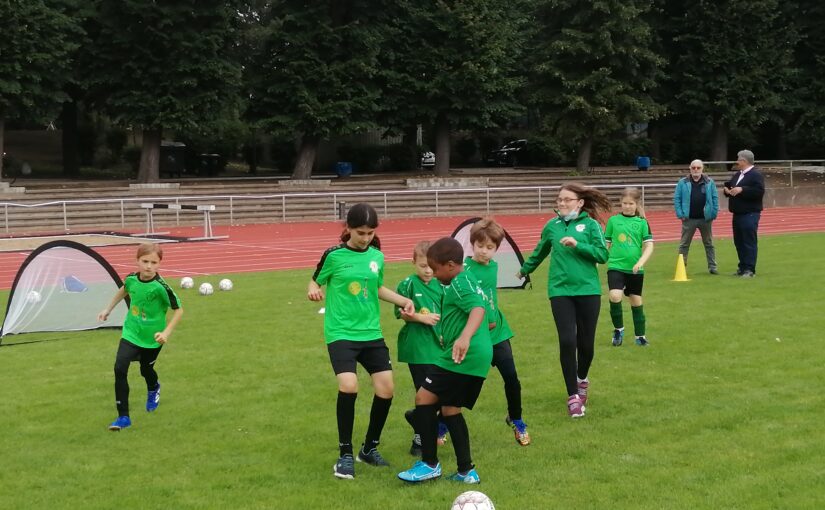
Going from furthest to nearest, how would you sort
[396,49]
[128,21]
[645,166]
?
1. [645,166]
2. [396,49]
3. [128,21]

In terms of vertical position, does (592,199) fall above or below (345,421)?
above

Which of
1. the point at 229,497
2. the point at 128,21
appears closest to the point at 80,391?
the point at 229,497

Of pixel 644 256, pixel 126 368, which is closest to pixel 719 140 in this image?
pixel 644 256

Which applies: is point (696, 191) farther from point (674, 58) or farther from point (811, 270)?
point (674, 58)

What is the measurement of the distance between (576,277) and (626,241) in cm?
313

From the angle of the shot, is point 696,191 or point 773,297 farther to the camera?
point 696,191

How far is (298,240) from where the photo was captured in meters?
26.3

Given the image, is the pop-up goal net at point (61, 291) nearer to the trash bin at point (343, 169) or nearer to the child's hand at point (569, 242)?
the child's hand at point (569, 242)

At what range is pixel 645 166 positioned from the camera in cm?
4878

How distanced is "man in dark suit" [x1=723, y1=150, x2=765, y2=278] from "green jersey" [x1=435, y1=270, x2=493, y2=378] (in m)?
11.6

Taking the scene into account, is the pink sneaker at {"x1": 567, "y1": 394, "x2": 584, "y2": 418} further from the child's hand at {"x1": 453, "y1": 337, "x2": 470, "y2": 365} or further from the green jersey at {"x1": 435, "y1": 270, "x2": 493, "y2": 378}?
the child's hand at {"x1": 453, "y1": 337, "x2": 470, "y2": 365}

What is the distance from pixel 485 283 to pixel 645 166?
43226 millimetres

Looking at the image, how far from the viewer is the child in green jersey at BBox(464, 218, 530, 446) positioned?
6.93 metres

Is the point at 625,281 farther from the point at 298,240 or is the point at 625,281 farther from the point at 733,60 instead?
the point at 733,60
